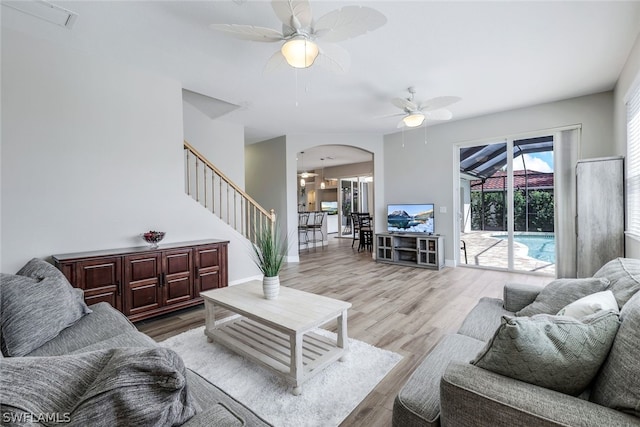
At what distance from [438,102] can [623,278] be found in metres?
2.79

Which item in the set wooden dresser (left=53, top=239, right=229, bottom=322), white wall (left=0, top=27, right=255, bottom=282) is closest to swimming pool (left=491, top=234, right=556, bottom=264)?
wooden dresser (left=53, top=239, right=229, bottom=322)

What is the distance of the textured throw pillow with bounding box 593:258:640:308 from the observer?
56.4 inches

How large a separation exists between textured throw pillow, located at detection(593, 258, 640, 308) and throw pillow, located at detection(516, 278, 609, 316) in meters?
0.06

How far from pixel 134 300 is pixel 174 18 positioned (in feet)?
9.04

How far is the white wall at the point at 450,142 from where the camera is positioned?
4410 mm

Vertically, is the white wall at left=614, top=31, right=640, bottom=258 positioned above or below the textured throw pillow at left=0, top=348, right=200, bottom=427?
above

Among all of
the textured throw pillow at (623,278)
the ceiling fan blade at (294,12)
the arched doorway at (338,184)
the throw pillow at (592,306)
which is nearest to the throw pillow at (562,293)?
the textured throw pillow at (623,278)

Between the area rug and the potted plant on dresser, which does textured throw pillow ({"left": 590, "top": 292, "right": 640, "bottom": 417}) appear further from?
the potted plant on dresser

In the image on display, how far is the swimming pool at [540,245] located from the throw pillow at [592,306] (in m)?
4.32

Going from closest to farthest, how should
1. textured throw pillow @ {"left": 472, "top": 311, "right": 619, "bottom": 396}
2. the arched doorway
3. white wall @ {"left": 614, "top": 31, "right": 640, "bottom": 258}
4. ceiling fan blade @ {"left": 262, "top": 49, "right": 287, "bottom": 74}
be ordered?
1. textured throw pillow @ {"left": 472, "top": 311, "right": 619, "bottom": 396}
2. ceiling fan blade @ {"left": 262, "top": 49, "right": 287, "bottom": 74}
3. white wall @ {"left": 614, "top": 31, "right": 640, "bottom": 258}
4. the arched doorway

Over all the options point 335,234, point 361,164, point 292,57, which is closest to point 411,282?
point 292,57

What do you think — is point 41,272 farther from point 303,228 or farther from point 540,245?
Answer: point 540,245

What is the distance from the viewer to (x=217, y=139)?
5.70 m

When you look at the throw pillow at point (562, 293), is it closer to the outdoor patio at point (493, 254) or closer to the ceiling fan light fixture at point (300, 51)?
the ceiling fan light fixture at point (300, 51)
